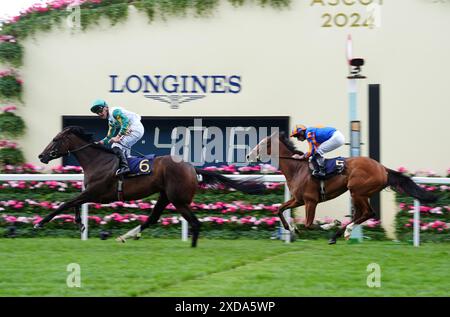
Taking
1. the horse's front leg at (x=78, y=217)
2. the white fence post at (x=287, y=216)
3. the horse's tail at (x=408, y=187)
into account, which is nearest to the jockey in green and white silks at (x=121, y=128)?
the horse's front leg at (x=78, y=217)

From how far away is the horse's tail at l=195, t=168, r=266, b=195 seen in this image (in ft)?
31.7

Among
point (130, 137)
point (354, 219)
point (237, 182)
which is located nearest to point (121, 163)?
point (130, 137)

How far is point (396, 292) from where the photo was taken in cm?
637

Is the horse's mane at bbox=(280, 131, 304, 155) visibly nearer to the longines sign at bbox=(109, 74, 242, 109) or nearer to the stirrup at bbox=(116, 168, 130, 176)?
the stirrup at bbox=(116, 168, 130, 176)

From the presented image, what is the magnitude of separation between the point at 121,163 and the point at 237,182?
1.41m

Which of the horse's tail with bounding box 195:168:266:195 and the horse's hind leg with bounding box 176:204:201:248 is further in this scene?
the horse's tail with bounding box 195:168:266:195

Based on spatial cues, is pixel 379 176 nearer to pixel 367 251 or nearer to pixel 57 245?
pixel 367 251

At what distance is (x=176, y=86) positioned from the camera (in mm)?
12242

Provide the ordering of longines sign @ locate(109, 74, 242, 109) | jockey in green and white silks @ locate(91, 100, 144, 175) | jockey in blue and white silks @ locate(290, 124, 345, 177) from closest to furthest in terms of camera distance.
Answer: jockey in green and white silks @ locate(91, 100, 144, 175) < jockey in blue and white silks @ locate(290, 124, 345, 177) < longines sign @ locate(109, 74, 242, 109)

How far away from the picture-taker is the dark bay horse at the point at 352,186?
9750 mm

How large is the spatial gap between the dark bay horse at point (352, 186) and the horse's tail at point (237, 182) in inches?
15.3

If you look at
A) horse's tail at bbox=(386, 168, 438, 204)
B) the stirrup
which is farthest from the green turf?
the stirrup

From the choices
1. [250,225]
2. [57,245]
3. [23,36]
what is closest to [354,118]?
[250,225]

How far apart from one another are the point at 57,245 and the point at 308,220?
301cm
